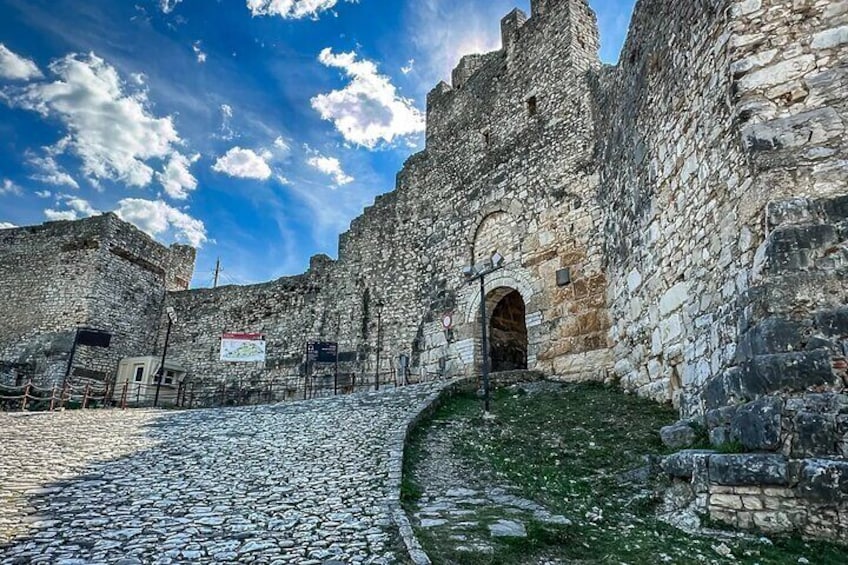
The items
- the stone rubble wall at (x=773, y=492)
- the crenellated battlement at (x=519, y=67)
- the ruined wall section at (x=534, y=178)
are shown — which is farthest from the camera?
the crenellated battlement at (x=519, y=67)

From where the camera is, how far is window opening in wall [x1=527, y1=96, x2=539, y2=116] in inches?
537

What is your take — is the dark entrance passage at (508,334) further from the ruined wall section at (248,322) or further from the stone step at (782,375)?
the stone step at (782,375)

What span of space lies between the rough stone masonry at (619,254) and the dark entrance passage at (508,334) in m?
0.07

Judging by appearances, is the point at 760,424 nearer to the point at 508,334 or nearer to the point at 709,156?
the point at 709,156

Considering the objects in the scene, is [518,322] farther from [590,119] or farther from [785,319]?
[785,319]

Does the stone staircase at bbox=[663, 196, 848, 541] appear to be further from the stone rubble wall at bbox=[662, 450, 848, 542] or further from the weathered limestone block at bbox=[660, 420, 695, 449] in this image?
the weathered limestone block at bbox=[660, 420, 695, 449]

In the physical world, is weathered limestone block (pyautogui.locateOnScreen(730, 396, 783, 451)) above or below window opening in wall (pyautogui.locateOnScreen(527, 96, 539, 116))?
below

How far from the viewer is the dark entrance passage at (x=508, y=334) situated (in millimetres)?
13930

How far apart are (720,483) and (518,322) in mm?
10537

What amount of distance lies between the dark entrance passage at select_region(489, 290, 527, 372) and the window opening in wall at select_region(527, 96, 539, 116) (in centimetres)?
456

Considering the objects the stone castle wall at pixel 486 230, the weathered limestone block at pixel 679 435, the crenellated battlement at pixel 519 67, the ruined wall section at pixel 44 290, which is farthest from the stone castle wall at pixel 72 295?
the weathered limestone block at pixel 679 435

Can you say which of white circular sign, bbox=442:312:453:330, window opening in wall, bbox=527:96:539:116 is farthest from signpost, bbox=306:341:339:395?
window opening in wall, bbox=527:96:539:116

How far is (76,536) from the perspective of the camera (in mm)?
4188

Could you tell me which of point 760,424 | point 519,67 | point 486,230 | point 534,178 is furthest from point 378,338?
point 760,424
